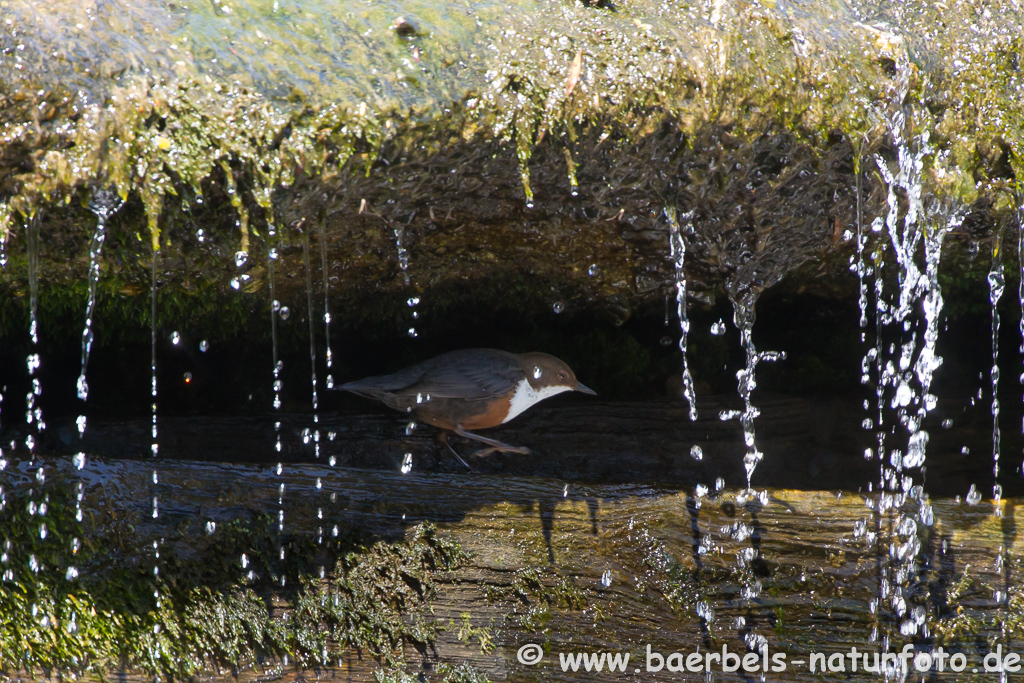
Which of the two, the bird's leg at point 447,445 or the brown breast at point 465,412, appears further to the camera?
the bird's leg at point 447,445

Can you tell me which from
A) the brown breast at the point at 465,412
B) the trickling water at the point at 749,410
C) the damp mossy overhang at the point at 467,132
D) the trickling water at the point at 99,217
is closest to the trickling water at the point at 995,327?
the damp mossy overhang at the point at 467,132

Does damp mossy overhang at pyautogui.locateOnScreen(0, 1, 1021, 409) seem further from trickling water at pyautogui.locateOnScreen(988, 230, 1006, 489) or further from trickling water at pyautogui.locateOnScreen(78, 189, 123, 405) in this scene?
trickling water at pyautogui.locateOnScreen(988, 230, 1006, 489)

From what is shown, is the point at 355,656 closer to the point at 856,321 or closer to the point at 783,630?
the point at 783,630

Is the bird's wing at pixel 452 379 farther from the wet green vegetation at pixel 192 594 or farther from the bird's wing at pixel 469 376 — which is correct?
the wet green vegetation at pixel 192 594

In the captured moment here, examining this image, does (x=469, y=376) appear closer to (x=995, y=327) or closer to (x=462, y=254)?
(x=462, y=254)

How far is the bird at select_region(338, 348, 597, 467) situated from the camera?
10.9 feet

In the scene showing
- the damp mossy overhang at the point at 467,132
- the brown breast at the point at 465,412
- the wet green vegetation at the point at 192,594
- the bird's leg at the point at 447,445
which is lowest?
the wet green vegetation at the point at 192,594

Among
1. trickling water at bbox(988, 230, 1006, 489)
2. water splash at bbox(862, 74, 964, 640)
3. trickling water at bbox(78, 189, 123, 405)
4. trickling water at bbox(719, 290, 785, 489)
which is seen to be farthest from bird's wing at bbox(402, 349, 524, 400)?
trickling water at bbox(988, 230, 1006, 489)

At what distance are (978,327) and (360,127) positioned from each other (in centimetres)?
376

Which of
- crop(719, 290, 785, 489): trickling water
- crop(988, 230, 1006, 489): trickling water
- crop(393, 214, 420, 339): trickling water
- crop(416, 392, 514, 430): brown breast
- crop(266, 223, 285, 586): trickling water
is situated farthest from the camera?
crop(719, 290, 785, 489): trickling water

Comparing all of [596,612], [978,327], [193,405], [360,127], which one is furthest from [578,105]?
[978,327]

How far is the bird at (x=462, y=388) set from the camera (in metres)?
3.32

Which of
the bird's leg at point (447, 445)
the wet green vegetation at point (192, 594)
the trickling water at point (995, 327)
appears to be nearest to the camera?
the wet green vegetation at point (192, 594)

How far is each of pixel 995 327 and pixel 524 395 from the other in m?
2.22
